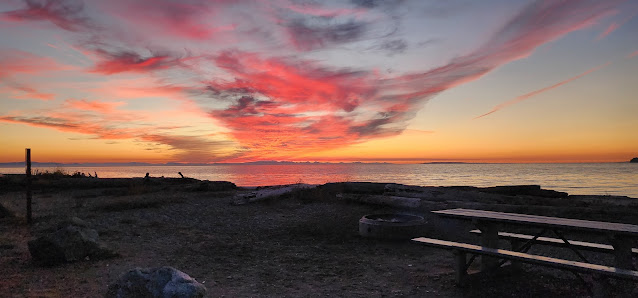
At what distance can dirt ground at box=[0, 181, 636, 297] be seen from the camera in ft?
20.1

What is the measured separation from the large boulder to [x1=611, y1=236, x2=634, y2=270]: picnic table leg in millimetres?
8775

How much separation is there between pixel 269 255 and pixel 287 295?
104 inches

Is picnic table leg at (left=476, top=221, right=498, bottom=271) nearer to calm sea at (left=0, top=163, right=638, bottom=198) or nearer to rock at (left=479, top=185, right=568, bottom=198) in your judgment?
rock at (left=479, top=185, right=568, bottom=198)

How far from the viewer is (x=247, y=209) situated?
15.6 metres

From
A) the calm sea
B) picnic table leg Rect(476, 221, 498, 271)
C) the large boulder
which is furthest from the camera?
the calm sea

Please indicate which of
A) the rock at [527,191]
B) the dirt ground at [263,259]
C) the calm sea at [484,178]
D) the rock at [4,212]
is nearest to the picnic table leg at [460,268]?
the dirt ground at [263,259]

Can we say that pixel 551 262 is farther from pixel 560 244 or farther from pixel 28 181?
pixel 28 181

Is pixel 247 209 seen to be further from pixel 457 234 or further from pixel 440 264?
pixel 440 264

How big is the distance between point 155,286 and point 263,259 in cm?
357

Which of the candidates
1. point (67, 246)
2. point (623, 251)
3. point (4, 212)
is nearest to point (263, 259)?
point (67, 246)

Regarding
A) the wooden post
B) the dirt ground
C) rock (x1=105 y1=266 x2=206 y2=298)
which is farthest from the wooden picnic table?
the wooden post

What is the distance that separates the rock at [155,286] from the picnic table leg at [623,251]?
543 cm

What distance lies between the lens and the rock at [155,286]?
15.4 feet

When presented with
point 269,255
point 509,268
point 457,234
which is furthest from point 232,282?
point 457,234
